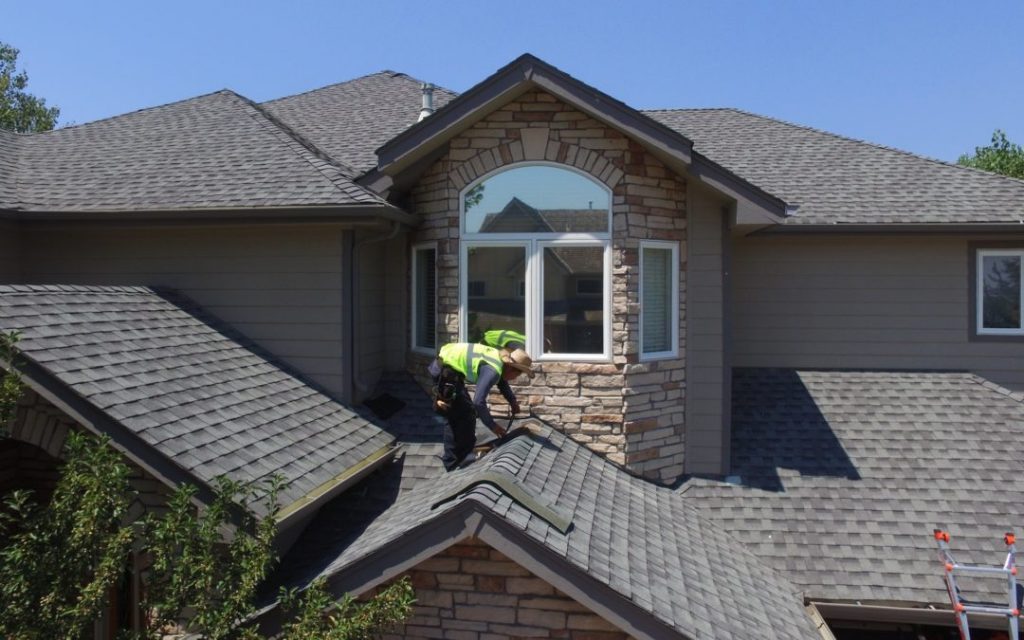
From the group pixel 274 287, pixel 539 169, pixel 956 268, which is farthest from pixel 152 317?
pixel 956 268

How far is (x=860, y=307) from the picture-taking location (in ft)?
33.6

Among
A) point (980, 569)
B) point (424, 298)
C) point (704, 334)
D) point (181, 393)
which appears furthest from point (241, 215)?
point (980, 569)

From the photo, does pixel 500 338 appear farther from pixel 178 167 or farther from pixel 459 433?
pixel 178 167

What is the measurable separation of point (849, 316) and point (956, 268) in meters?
1.53

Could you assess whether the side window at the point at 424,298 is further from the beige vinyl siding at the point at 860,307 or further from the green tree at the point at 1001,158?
the green tree at the point at 1001,158

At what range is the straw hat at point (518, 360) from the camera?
745 centimetres

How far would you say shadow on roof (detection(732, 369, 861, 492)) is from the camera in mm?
8461

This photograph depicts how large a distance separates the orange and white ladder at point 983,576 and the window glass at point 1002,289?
423 centimetres

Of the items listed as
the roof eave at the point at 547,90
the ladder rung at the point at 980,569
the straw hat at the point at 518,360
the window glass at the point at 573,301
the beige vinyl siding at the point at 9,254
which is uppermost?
the roof eave at the point at 547,90

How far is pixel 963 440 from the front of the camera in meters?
8.80

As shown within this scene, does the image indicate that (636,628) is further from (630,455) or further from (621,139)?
(621,139)

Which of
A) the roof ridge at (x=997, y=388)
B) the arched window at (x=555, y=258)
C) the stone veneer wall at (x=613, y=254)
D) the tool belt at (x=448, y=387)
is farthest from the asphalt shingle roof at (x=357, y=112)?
the roof ridge at (x=997, y=388)

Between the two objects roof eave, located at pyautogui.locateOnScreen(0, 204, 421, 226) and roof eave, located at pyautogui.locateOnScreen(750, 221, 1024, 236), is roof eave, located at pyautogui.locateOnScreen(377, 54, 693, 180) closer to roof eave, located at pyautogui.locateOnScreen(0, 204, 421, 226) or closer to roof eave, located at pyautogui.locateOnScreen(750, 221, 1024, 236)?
roof eave, located at pyautogui.locateOnScreen(0, 204, 421, 226)

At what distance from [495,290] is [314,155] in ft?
9.84
